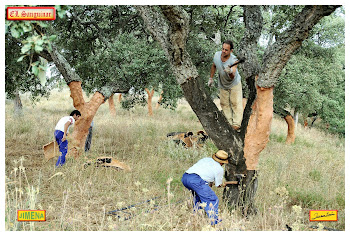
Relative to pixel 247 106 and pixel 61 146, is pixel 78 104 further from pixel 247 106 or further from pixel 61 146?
pixel 247 106

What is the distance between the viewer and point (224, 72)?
17.3ft

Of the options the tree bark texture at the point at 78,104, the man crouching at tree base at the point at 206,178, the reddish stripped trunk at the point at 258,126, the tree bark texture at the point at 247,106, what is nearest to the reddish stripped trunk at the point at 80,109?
the tree bark texture at the point at 78,104

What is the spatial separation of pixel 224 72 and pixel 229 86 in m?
0.31

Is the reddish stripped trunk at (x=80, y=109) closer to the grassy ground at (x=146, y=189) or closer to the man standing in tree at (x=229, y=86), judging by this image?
the grassy ground at (x=146, y=189)

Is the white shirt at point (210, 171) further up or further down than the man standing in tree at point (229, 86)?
further down

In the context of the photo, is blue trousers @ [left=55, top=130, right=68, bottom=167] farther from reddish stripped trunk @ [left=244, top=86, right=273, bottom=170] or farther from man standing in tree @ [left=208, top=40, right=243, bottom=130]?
reddish stripped trunk @ [left=244, top=86, right=273, bottom=170]

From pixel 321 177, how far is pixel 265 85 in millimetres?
4300

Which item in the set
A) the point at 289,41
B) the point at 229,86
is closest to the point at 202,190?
the point at 229,86

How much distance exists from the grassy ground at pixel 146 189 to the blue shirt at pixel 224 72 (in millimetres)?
1893

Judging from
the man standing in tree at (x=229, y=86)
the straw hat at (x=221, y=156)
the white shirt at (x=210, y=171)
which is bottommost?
the white shirt at (x=210, y=171)

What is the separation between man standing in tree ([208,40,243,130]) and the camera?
525 centimetres

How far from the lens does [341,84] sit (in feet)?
63.7

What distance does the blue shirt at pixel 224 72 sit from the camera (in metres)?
5.27

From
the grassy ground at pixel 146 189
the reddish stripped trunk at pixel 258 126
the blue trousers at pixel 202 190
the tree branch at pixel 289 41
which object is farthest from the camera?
the reddish stripped trunk at pixel 258 126
